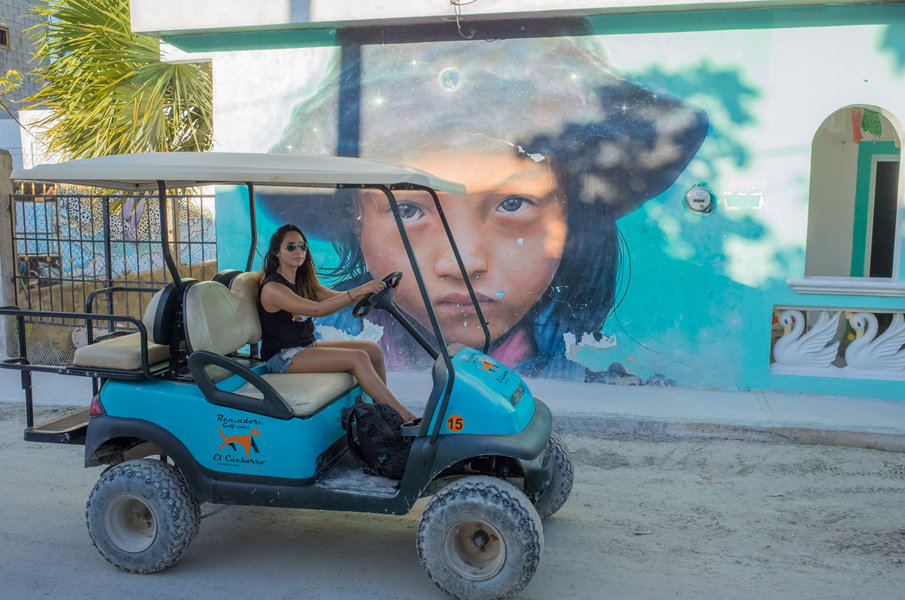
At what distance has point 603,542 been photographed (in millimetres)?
4207

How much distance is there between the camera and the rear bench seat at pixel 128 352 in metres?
3.97

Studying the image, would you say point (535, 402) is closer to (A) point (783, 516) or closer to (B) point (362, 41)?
(A) point (783, 516)

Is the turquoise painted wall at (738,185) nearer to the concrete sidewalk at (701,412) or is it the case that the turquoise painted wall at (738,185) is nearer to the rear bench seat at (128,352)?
the concrete sidewalk at (701,412)

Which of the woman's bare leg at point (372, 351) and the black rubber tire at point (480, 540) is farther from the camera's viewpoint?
the woman's bare leg at point (372, 351)

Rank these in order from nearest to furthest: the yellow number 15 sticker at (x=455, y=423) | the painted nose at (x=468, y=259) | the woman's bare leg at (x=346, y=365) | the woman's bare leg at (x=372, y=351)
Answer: the yellow number 15 sticker at (x=455, y=423) < the woman's bare leg at (x=346, y=365) < the woman's bare leg at (x=372, y=351) < the painted nose at (x=468, y=259)

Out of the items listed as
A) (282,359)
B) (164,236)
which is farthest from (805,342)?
(164,236)

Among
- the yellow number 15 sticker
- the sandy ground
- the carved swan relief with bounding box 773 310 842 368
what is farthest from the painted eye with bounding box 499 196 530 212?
the yellow number 15 sticker

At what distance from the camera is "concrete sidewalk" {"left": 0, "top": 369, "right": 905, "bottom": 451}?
6.09 m

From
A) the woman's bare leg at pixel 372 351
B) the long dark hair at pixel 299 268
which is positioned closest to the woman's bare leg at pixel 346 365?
the woman's bare leg at pixel 372 351

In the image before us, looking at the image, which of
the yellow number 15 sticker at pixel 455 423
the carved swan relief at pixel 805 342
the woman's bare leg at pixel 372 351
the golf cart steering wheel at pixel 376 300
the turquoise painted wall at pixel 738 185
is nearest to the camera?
the yellow number 15 sticker at pixel 455 423

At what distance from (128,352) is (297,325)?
0.93 metres

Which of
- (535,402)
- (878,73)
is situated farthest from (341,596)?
(878,73)

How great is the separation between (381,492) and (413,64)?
522cm

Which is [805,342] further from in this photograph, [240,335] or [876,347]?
[240,335]
